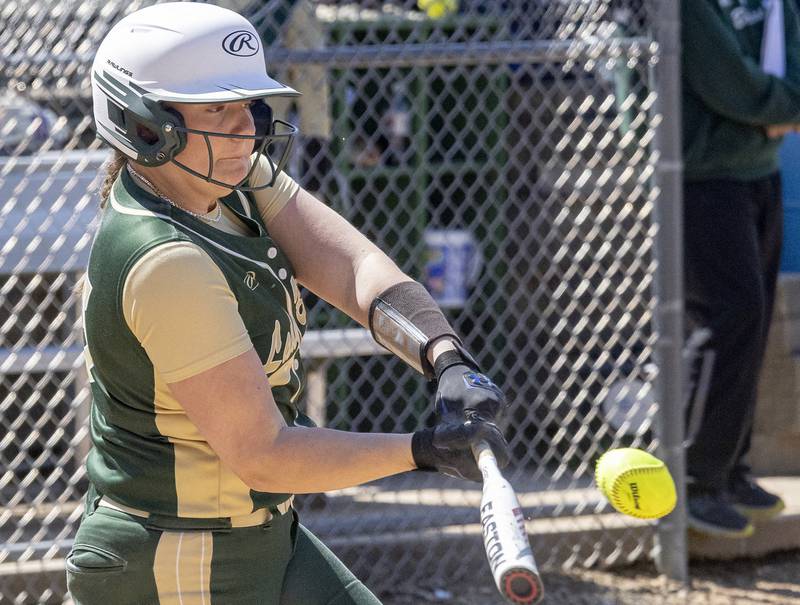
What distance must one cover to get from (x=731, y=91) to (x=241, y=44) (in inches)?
102

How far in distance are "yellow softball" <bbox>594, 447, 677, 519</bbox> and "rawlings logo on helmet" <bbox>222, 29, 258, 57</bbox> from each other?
1160 millimetres

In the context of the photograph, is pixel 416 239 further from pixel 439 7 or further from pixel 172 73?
pixel 172 73

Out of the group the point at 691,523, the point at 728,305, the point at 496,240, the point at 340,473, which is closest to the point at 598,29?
the point at 728,305

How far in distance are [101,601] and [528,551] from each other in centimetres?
92

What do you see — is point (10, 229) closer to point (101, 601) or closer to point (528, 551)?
point (101, 601)

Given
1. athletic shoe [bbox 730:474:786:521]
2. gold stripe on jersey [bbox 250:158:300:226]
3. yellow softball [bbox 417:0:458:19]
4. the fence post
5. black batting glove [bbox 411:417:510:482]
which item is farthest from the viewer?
yellow softball [bbox 417:0:458:19]

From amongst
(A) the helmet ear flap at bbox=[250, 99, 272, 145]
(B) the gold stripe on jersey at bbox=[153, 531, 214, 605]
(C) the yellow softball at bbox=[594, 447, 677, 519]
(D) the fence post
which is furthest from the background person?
(B) the gold stripe on jersey at bbox=[153, 531, 214, 605]

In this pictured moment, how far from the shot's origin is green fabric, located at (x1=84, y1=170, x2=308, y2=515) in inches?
78.1

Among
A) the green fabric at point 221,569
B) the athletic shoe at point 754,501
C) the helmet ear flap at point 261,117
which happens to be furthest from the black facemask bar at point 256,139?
the athletic shoe at point 754,501

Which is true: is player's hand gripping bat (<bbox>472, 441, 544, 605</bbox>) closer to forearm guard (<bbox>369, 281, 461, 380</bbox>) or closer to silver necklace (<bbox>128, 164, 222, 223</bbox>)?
forearm guard (<bbox>369, 281, 461, 380</bbox>)

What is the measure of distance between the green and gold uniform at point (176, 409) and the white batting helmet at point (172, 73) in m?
0.11

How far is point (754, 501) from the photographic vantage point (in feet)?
14.4

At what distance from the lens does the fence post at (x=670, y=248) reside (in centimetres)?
404

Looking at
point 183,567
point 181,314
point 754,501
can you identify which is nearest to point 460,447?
point 181,314
